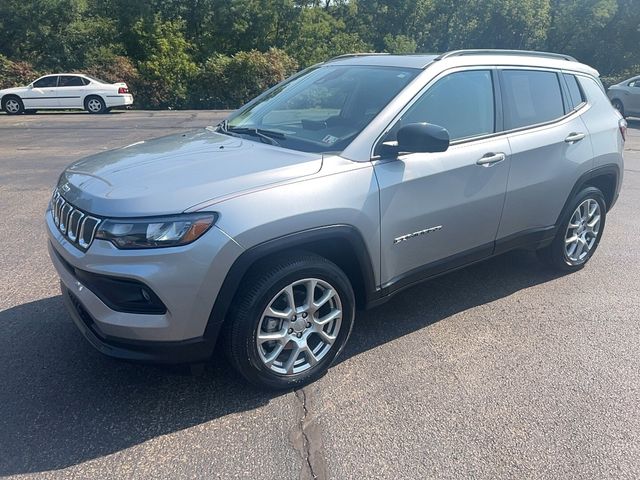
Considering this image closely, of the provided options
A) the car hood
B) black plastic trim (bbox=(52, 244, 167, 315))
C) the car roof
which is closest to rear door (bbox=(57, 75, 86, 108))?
the car roof

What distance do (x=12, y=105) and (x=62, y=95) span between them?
1.82 m

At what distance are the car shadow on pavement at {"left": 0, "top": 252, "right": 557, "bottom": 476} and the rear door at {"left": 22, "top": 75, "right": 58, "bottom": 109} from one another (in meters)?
19.5

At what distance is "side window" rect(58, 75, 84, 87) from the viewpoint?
835 inches

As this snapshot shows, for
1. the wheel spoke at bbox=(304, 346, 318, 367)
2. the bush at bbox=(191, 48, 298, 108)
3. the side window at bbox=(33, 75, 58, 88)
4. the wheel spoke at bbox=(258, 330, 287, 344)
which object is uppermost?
the wheel spoke at bbox=(258, 330, 287, 344)

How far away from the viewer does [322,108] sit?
13.3 ft

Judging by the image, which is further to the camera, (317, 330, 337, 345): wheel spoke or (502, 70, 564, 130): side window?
(502, 70, 564, 130): side window

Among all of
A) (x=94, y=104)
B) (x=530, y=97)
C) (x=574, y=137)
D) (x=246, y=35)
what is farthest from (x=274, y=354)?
(x=246, y=35)

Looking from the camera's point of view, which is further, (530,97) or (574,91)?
(574,91)

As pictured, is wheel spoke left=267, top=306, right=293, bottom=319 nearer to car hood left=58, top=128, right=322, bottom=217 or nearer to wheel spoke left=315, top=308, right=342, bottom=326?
wheel spoke left=315, top=308, right=342, bottom=326

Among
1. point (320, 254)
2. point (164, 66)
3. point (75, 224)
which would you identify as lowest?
point (164, 66)

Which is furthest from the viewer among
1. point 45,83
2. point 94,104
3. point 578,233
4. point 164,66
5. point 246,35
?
point 246,35

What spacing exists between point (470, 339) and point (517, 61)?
7.12 feet

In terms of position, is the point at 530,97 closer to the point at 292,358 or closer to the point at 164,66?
the point at 292,358

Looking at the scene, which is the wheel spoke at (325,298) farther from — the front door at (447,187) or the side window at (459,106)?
the side window at (459,106)
